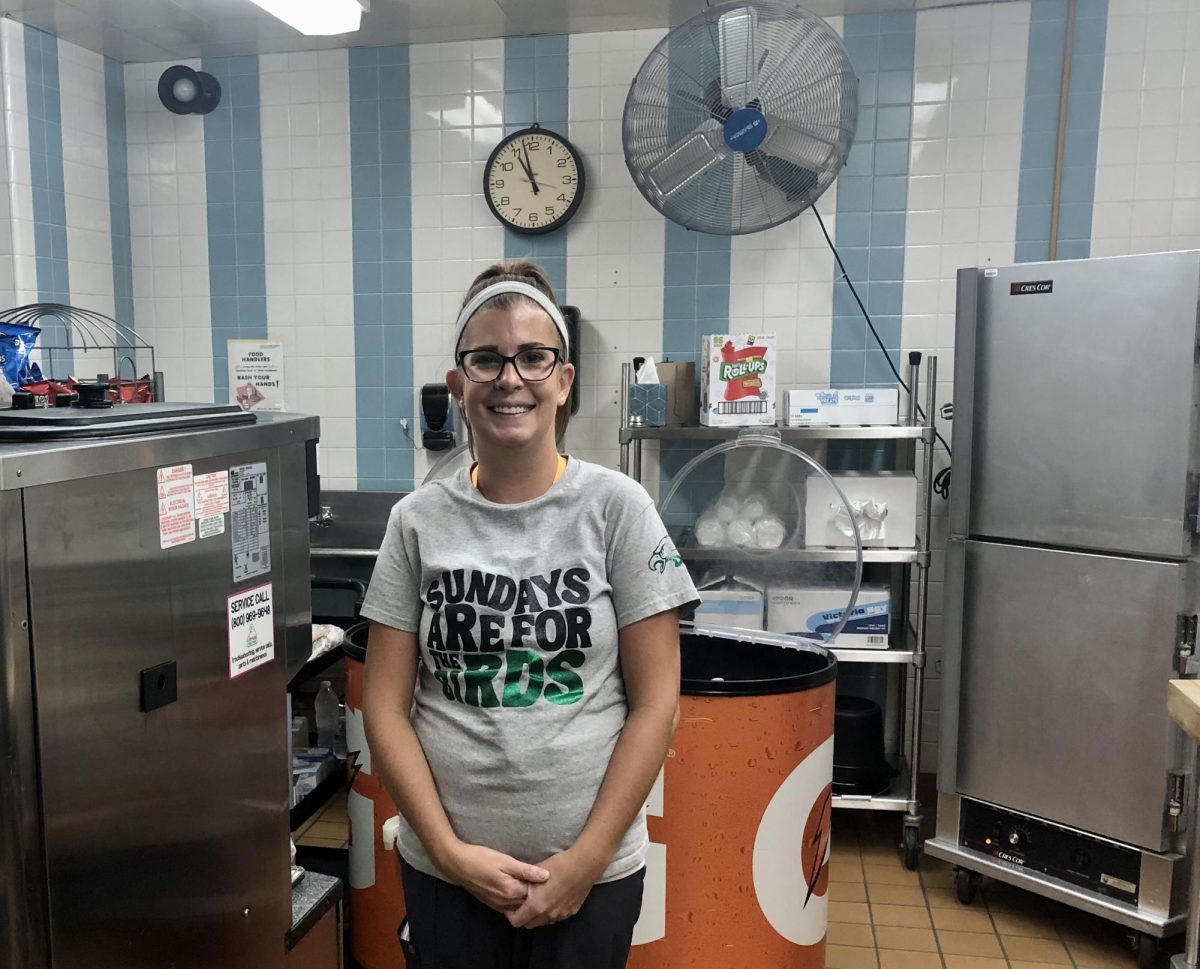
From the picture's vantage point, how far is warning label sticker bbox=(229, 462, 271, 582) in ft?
5.26

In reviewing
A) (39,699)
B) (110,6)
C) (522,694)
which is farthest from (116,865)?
(110,6)

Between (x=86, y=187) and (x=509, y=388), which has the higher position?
(x=86, y=187)

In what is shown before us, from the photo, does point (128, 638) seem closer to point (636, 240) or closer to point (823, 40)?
point (823, 40)

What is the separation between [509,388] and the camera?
1336mm

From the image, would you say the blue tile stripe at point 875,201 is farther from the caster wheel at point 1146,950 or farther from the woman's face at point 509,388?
the woman's face at point 509,388

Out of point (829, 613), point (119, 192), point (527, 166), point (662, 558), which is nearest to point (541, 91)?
point (527, 166)

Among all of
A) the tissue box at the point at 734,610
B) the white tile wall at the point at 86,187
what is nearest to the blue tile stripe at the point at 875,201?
the tissue box at the point at 734,610

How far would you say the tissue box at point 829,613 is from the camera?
3.02m

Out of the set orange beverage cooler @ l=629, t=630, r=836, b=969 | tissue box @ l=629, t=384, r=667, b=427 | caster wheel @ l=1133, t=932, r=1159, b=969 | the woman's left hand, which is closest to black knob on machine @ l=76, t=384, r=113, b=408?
the woman's left hand

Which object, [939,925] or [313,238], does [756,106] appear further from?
[939,925]

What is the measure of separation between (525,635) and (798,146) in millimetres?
1855

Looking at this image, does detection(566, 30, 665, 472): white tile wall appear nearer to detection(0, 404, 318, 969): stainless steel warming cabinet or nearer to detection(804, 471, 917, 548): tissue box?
detection(804, 471, 917, 548): tissue box

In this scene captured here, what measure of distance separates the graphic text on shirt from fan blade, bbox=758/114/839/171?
173 cm

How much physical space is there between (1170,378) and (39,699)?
2493 millimetres
